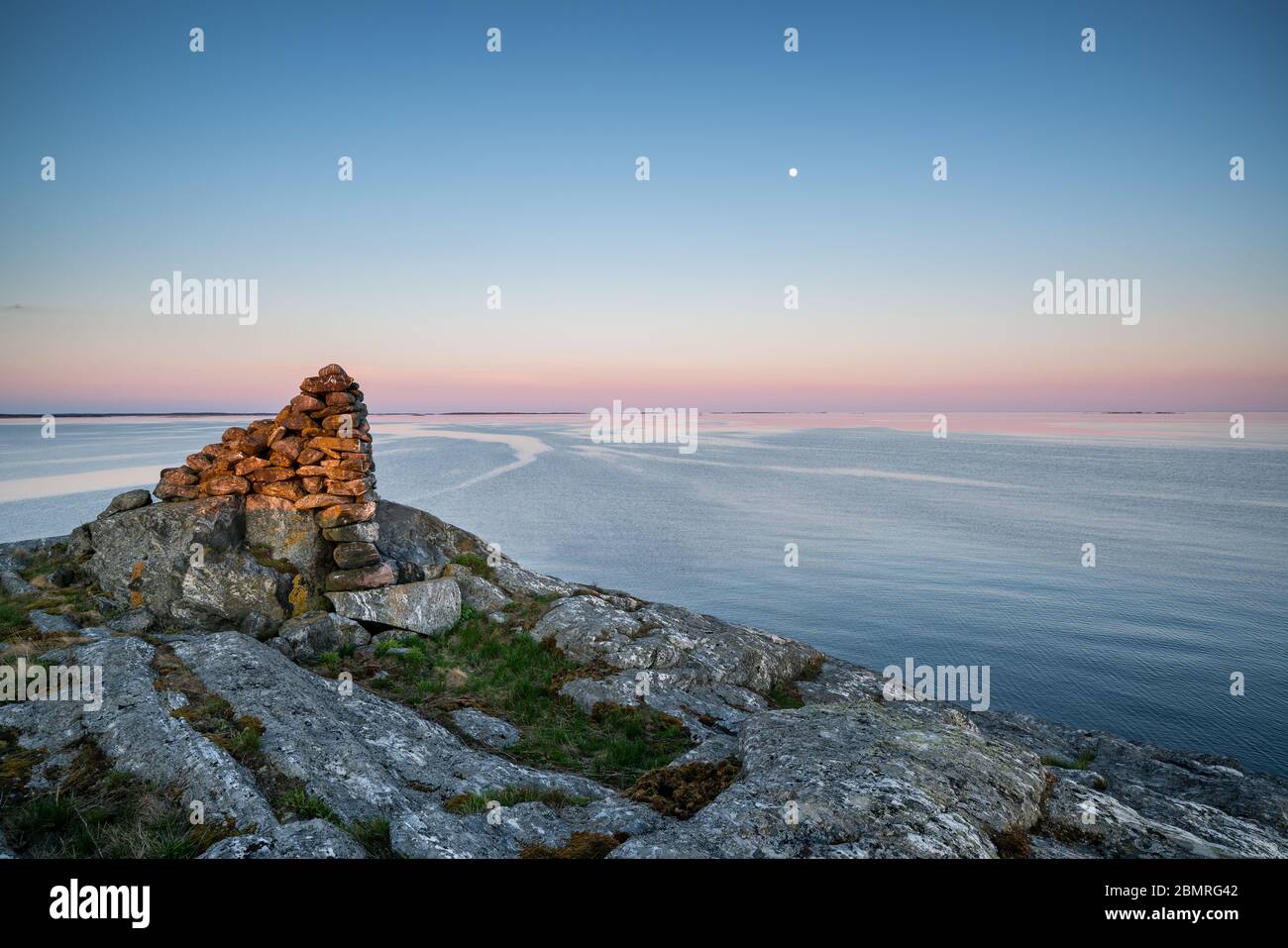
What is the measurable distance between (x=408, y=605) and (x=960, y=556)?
147 feet

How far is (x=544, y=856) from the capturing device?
26.2ft

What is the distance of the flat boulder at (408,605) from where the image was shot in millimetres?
18141

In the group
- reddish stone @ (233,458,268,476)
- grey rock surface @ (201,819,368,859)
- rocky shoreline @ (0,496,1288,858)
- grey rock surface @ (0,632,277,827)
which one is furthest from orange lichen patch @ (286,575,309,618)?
grey rock surface @ (201,819,368,859)

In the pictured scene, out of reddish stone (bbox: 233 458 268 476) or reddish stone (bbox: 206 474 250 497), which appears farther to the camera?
reddish stone (bbox: 233 458 268 476)

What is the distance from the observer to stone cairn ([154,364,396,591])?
18.9m

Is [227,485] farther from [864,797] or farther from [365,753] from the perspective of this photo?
[864,797]

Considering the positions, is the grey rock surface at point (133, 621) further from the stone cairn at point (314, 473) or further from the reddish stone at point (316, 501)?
the reddish stone at point (316, 501)

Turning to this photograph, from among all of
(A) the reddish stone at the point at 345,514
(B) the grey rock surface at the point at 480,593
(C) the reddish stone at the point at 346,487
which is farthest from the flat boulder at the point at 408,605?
(C) the reddish stone at the point at 346,487

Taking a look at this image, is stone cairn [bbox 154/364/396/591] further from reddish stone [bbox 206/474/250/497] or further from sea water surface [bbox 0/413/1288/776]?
sea water surface [bbox 0/413/1288/776]

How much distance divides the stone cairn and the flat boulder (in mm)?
483

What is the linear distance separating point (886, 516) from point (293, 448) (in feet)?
204

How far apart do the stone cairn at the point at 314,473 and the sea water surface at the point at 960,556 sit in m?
21.9
